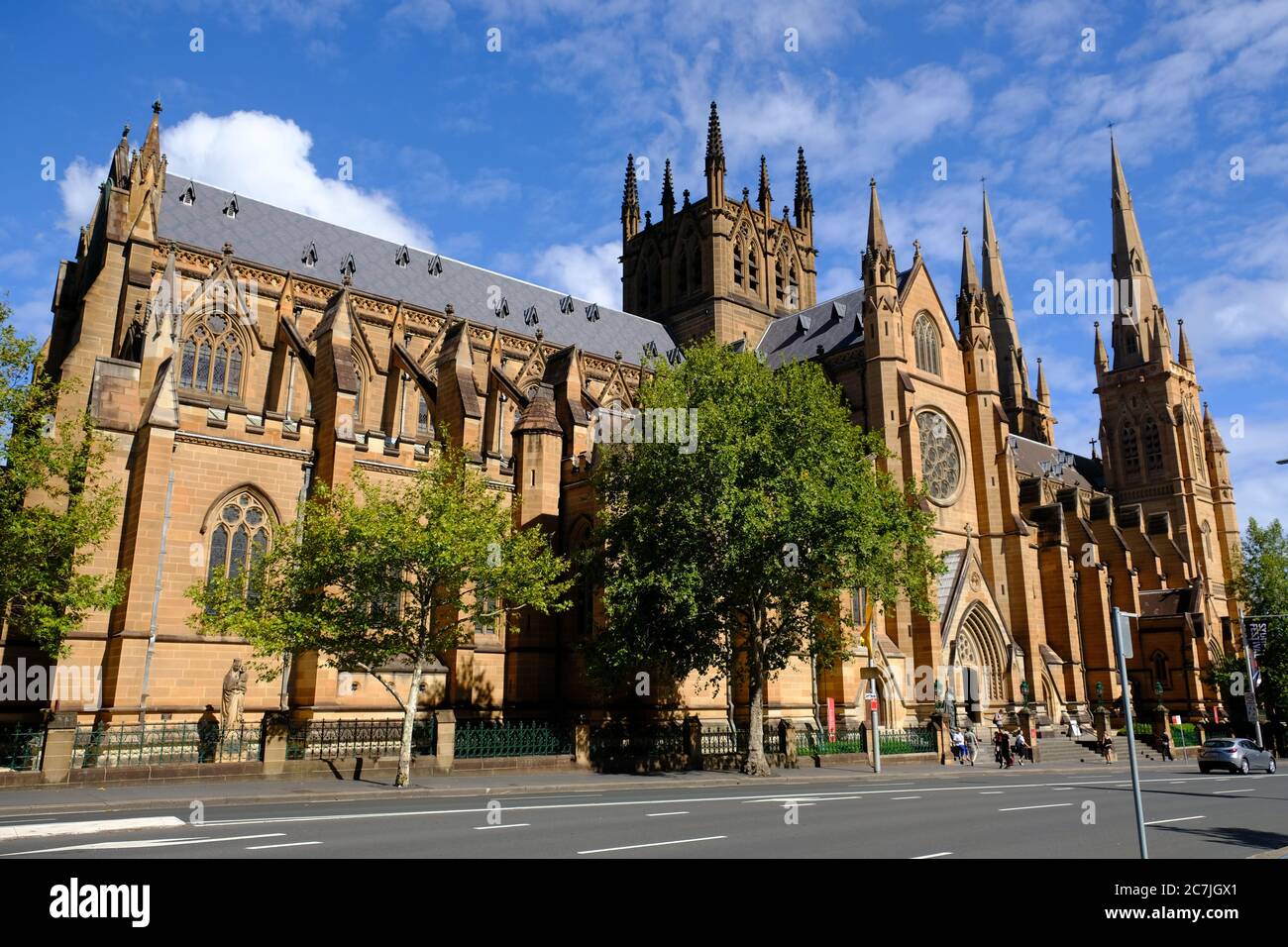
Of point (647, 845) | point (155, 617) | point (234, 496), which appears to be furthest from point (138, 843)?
point (234, 496)

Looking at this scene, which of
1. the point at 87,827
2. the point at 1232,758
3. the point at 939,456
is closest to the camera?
the point at 87,827

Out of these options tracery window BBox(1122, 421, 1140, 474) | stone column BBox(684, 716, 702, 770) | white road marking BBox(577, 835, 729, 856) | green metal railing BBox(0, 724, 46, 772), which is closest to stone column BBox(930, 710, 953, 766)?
stone column BBox(684, 716, 702, 770)

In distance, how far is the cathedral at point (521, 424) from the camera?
26953 mm

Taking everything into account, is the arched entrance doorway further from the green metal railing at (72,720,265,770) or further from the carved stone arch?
the green metal railing at (72,720,265,770)

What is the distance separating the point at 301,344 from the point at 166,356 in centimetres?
590

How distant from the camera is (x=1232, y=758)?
3300 centimetres

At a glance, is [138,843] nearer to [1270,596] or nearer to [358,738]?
[358,738]

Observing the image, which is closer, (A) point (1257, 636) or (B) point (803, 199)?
(A) point (1257, 636)

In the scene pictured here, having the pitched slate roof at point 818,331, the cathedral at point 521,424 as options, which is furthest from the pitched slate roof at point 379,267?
the pitched slate roof at point 818,331

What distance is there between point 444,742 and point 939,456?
3314 centimetres

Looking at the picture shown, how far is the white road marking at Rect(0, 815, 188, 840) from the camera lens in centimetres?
1255
